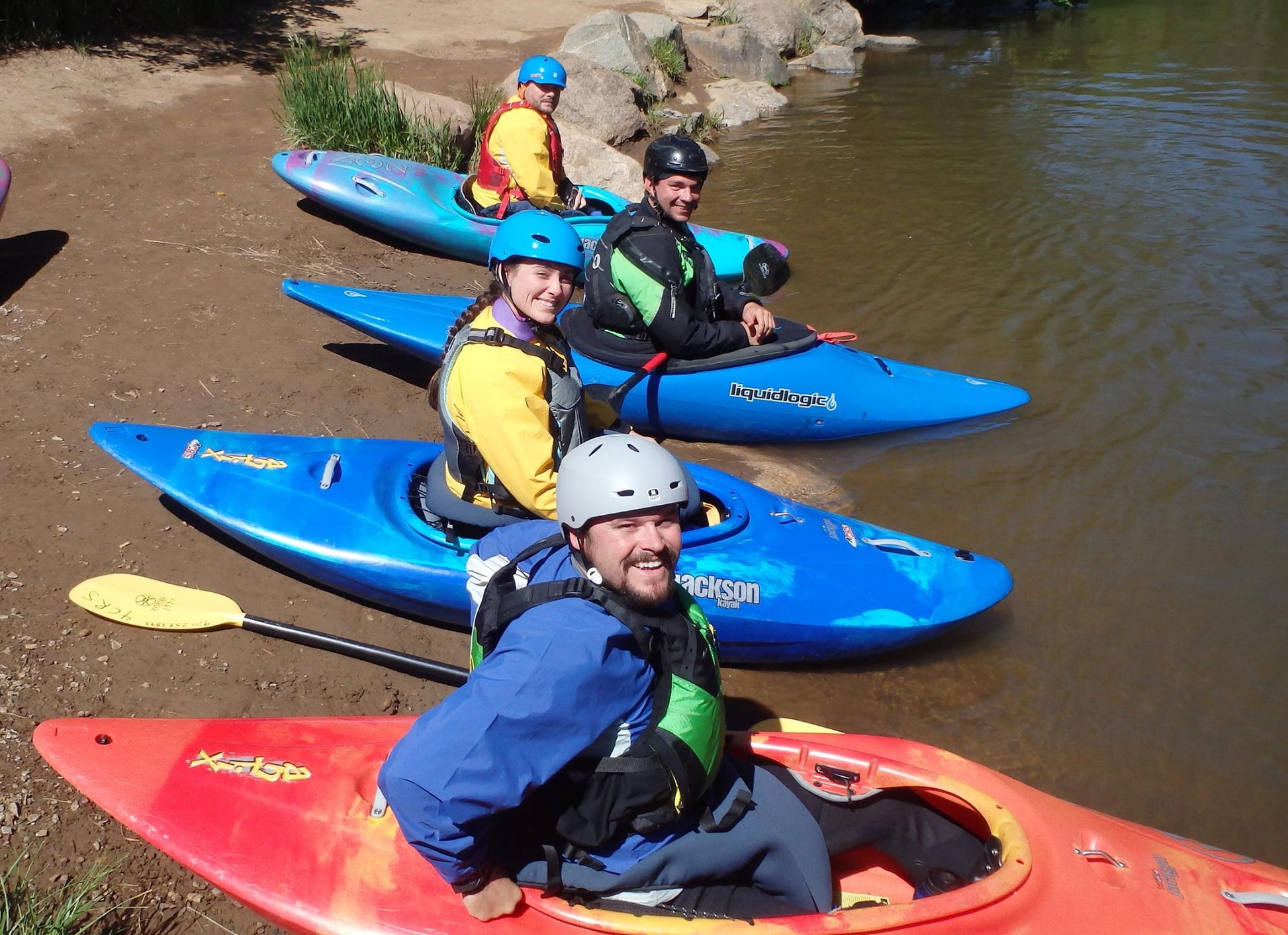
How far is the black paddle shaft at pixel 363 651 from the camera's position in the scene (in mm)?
3221

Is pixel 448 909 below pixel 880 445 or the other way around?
the other way around

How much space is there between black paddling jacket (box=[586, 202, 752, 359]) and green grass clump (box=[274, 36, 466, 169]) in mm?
3549

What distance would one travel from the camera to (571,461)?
78.8 inches

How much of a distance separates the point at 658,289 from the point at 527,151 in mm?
2141

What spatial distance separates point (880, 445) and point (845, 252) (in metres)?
2.92

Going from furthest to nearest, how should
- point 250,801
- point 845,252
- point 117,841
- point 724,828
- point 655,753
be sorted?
point 845,252, point 117,841, point 250,801, point 724,828, point 655,753

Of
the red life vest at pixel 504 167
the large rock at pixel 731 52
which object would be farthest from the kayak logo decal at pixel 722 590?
the large rock at pixel 731 52

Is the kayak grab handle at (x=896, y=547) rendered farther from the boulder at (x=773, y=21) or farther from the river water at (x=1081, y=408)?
the boulder at (x=773, y=21)

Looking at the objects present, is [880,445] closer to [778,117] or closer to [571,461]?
[571,461]

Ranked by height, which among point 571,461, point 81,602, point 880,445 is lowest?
point 880,445

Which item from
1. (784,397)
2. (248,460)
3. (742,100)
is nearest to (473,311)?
(248,460)

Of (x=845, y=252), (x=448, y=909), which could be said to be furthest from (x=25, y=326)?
(x=845, y=252)

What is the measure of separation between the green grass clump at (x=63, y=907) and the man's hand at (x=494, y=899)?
3.32 ft

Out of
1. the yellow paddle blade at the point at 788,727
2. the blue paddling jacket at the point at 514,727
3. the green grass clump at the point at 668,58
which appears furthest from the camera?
the green grass clump at the point at 668,58
